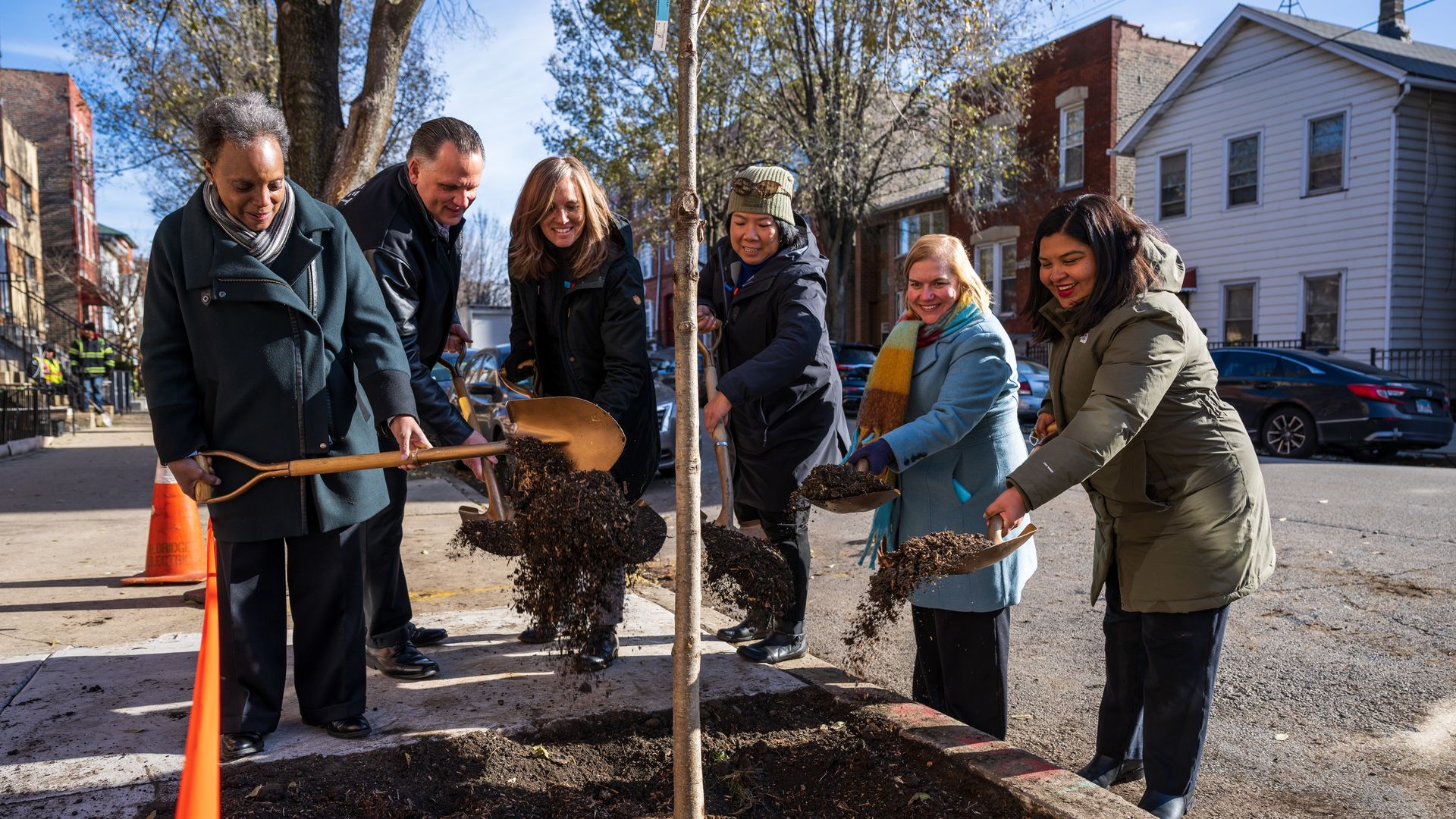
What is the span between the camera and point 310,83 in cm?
781

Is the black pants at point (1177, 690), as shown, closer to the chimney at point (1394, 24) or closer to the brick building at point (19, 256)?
the brick building at point (19, 256)

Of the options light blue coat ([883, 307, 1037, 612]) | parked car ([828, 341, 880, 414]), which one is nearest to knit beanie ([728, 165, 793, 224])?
light blue coat ([883, 307, 1037, 612])

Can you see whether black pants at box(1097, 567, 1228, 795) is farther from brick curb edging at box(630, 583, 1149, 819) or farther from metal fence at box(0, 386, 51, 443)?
metal fence at box(0, 386, 51, 443)

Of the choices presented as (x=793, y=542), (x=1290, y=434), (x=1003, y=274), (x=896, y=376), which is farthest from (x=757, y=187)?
(x=1003, y=274)

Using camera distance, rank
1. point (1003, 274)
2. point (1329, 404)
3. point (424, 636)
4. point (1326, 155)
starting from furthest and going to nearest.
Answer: point (1003, 274)
point (1326, 155)
point (1329, 404)
point (424, 636)

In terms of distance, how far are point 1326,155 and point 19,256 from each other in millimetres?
32428

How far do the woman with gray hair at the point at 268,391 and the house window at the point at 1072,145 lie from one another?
22.0m

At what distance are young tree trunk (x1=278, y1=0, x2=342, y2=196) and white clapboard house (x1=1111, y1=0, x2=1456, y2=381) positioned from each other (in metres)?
13.8

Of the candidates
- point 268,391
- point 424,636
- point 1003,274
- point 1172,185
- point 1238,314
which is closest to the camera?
point 268,391

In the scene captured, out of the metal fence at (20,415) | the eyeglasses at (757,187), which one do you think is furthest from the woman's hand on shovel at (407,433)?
the metal fence at (20,415)

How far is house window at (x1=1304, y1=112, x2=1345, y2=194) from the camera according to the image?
16703mm

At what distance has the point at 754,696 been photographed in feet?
10.4

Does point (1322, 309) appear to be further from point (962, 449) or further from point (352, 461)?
point (352, 461)

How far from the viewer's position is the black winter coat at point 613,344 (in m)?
3.48
